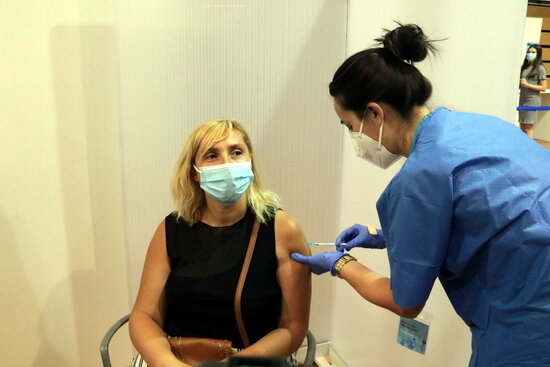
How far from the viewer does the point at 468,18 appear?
1.56 meters

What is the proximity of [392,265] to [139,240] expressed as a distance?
1.44m

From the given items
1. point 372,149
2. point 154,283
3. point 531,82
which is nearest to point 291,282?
point 154,283

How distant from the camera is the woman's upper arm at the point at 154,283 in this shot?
162cm

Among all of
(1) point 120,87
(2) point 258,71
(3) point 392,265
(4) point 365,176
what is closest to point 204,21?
(2) point 258,71

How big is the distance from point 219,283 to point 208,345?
0.20m

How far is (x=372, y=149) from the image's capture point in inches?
49.4

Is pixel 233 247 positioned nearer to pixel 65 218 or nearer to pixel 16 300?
pixel 65 218

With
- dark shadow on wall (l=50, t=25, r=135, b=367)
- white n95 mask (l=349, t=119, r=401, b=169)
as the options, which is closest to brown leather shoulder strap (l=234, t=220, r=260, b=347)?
white n95 mask (l=349, t=119, r=401, b=169)

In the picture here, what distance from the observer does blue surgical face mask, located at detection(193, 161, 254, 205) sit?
1577mm

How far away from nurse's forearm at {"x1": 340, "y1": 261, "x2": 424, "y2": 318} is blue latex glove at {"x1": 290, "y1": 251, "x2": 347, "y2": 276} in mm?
46

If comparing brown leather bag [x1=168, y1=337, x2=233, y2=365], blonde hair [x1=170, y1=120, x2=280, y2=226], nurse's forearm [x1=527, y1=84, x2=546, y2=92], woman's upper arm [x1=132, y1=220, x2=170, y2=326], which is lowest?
brown leather bag [x1=168, y1=337, x2=233, y2=365]

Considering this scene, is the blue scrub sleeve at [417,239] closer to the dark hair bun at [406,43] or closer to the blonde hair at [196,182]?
the dark hair bun at [406,43]

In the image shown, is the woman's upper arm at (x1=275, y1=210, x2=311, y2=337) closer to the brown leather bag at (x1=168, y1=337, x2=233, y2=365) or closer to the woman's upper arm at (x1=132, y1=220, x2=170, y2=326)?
the brown leather bag at (x1=168, y1=337, x2=233, y2=365)

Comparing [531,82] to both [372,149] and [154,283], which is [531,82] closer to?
[372,149]
